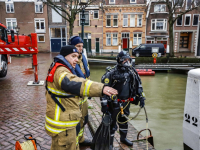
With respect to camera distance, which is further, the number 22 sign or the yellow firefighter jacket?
the number 22 sign

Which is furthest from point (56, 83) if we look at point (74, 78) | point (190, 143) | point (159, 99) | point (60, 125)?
point (159, 99)

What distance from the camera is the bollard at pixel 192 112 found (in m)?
2.82

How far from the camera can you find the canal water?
4.44 m

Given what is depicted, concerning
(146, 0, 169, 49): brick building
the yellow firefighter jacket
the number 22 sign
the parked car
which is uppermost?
(146, 0, 169, 49): brick building

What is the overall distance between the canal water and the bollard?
117 cm

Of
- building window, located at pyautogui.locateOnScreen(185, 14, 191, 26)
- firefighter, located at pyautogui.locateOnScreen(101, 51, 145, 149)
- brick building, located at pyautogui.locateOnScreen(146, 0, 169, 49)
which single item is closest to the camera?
firefighter, located at pyautogui.locateOnScreen(101, 51, 145, 149)

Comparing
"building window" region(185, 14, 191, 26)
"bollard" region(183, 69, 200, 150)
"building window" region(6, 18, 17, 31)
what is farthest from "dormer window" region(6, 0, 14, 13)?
"bollard" region(183, 69, 200, 150)

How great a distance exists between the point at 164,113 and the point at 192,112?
3356mm

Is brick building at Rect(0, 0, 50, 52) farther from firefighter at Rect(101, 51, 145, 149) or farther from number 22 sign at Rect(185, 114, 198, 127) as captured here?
number 22 sign at Rect(185, 114, 198, 127)

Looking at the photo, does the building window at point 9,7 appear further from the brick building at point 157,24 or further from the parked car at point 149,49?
the brick building at point 157,24

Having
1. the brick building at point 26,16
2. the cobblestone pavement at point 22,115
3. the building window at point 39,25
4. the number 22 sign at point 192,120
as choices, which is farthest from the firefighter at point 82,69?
the building window at point 39,25

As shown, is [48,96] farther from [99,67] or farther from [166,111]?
[99,67]

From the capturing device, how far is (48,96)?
2289mm

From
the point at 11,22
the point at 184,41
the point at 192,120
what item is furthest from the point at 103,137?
the point at 11,22
